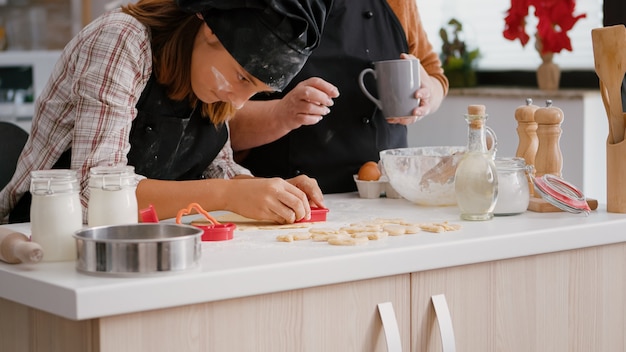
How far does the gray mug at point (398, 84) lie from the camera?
7.28ft

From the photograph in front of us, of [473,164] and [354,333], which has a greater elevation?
[473,164]

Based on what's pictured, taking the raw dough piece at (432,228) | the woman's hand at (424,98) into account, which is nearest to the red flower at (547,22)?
the woman's hand at (424,98)

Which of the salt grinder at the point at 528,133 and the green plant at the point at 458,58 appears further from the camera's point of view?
the green plant at the point at 458,58

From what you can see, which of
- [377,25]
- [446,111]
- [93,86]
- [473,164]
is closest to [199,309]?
[93,86]

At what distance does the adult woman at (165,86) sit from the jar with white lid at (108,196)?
0.66 ft

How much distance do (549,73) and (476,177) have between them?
2.19 metres

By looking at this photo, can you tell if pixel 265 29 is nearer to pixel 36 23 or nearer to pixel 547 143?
pixel 547 143

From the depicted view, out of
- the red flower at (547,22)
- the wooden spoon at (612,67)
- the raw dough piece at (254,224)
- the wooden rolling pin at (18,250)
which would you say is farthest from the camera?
the red flower at (547,22)

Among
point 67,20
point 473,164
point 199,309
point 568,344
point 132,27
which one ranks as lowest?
point 568,344

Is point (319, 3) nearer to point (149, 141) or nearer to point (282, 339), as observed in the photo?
point (149, 141)

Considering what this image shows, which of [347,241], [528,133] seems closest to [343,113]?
[528,133]

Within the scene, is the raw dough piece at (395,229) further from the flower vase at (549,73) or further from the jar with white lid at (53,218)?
the flower vase at (549,73)

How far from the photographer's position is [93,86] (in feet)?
5.60

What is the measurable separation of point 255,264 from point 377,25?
3.93ft
